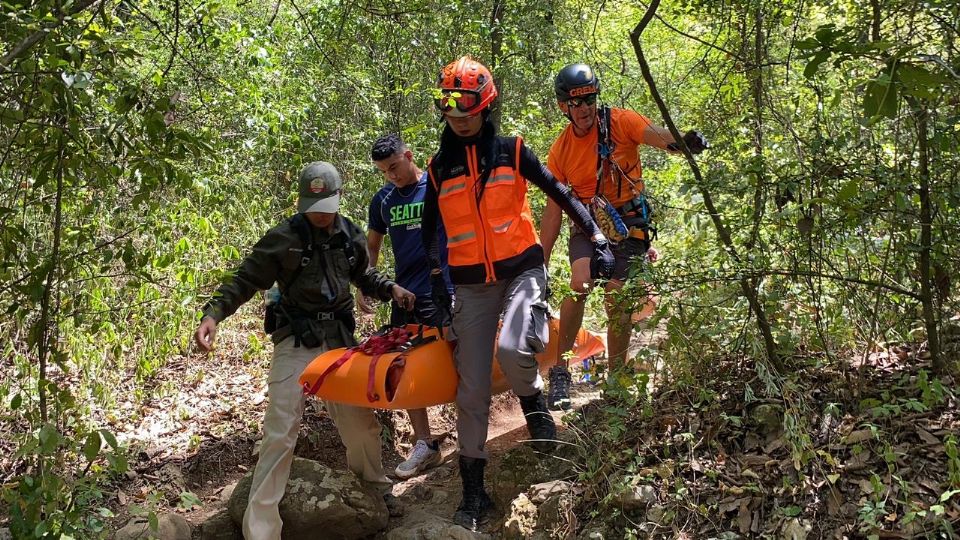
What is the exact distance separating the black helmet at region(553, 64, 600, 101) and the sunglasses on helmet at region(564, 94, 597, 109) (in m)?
0.02

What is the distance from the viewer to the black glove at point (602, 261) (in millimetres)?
4629

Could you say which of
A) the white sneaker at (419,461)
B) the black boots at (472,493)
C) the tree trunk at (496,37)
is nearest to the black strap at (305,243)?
the black boots at (472,493)

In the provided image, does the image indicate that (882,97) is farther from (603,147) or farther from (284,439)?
(284,439)

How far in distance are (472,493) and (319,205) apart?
1988mm

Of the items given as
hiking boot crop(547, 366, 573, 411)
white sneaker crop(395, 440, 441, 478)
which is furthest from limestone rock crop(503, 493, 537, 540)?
white sneaker crop(395, 440, 441, 478)

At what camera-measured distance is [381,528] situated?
508 centimetres

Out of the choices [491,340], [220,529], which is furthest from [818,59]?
[220,529]

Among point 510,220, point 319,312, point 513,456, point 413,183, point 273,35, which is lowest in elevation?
point 513,456

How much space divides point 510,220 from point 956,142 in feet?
7.51

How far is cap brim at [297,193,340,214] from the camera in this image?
4891mm

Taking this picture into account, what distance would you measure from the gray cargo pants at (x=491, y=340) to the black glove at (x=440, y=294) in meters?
0.25

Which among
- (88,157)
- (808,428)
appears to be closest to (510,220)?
(808,428)

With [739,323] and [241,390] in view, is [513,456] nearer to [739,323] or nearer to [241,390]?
[739,323]

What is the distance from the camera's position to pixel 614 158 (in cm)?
531
